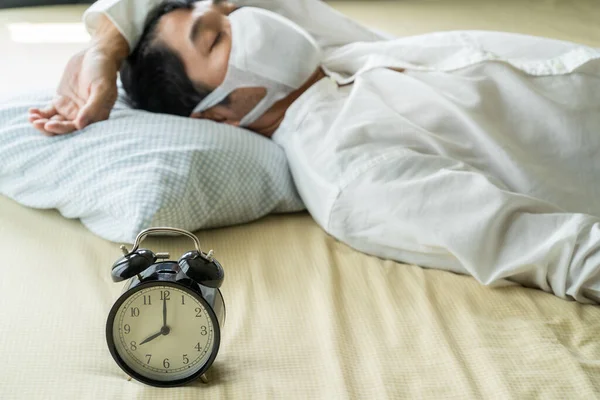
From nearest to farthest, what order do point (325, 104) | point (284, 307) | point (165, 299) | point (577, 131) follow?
point (165, 299) → point (284, 307) → point (577, 131) → point (325, 104)

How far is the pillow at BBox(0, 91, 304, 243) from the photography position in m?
1.07

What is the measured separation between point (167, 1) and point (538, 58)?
69cm

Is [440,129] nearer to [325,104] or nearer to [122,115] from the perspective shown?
[325,104]

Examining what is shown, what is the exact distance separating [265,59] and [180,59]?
0.16 m

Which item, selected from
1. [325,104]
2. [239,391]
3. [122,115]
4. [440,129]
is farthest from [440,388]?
[122,115]

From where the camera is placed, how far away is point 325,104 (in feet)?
4.17

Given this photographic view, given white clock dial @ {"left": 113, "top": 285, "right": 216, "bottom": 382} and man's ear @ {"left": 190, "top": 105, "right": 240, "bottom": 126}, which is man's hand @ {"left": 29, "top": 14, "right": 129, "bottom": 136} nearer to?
man's ear @ {"left": 190, "top": 105, "right": 240, "bottom": 126}

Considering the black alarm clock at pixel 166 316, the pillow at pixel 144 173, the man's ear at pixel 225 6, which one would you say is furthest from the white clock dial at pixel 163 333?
the man's ear at pixel 225 6

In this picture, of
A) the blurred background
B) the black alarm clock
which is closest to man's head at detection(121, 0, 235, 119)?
the blurred background

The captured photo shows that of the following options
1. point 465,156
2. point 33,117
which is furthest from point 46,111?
point 465,156

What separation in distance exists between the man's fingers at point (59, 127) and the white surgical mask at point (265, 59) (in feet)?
0.74

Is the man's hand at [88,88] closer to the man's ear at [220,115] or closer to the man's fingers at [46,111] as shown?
the man's fingers at [46,111]

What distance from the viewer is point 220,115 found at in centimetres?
130

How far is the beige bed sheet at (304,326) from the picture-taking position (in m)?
0.81
